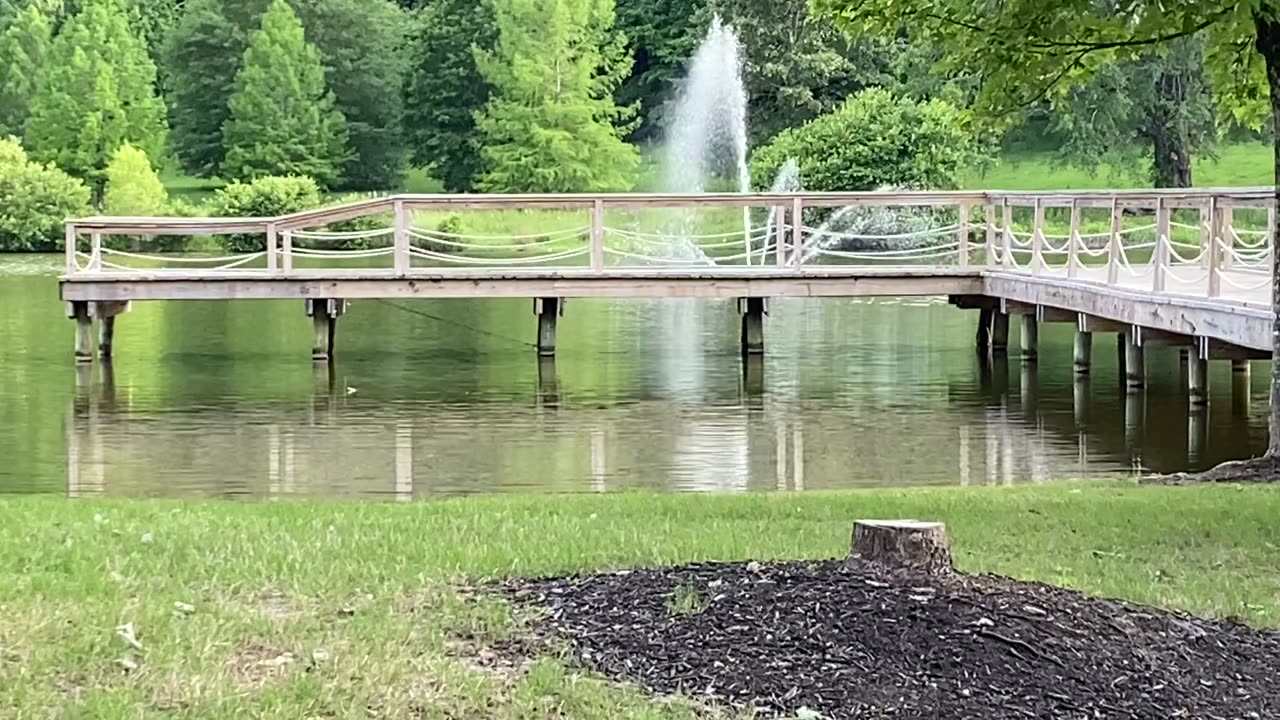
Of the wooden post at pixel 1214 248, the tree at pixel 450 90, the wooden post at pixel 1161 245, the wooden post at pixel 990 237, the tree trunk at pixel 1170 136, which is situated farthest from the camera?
the tree at pixel 450 90

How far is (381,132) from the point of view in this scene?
224 ft

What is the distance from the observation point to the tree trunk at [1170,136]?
4634cm

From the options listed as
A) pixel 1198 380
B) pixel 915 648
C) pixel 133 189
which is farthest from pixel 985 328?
pixel 133 189

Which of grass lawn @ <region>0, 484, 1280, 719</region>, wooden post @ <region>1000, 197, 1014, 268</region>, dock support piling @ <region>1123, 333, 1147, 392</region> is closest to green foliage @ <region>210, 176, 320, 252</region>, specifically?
wooden post @ <region>1000, 197, 1014, 268</region>

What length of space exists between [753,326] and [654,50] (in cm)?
4499

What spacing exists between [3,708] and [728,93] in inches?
2035

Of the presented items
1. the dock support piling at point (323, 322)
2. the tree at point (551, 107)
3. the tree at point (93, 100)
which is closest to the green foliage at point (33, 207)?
the tree at point (93, 100)

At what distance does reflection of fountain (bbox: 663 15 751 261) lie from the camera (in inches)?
1984

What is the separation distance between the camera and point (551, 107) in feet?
186

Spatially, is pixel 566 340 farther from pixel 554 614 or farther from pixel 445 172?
pixel 445 172

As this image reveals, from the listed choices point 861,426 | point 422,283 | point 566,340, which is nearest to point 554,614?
point 861,426

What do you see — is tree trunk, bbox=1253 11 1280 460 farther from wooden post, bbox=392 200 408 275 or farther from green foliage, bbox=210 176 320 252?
green foliage, bbox=210 176 320 252

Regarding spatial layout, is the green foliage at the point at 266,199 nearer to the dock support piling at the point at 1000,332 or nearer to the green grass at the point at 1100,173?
the green grass at the point at 1100,173

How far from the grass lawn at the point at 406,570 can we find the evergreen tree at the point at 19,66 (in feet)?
201
